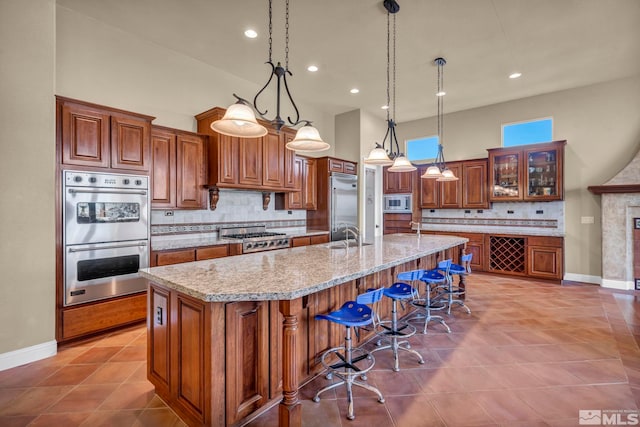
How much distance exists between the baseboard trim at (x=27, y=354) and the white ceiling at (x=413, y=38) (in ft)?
10.9

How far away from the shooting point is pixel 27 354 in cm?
246

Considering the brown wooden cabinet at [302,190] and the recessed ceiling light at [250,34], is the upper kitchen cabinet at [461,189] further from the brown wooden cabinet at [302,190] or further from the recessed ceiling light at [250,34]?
the recessed ceiling light at [250,34]

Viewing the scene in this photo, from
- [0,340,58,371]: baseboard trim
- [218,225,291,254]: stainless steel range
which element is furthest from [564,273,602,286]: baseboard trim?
[0,340,58,371]: baseboard trim

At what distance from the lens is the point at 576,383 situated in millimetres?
2172

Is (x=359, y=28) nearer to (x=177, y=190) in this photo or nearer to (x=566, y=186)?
(x=177, y=190)

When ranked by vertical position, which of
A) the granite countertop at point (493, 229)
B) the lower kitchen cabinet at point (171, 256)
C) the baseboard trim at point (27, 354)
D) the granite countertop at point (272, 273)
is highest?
the granite countertop at point (493, 229)

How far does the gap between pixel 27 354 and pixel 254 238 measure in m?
2.41

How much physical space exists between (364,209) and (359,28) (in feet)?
11.7

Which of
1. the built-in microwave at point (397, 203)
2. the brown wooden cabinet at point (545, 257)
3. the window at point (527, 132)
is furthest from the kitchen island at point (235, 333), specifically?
the window at point (527, 132)

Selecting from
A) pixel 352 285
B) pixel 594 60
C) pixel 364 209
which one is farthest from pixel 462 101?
pixel 352 285

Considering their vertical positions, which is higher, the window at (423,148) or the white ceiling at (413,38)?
the white ceiling at (413,38)

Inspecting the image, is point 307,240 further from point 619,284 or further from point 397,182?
point 619,284

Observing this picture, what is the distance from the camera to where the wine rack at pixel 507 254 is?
5.33 metres

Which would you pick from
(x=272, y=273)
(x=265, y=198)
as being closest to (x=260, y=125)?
(x=272, y=273)
